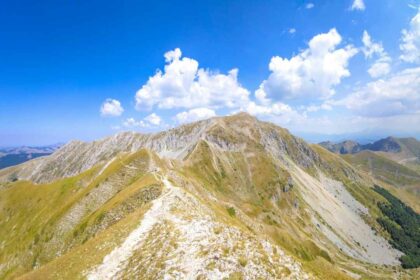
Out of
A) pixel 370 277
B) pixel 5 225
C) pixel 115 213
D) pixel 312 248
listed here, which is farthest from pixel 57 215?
pixel 370 277

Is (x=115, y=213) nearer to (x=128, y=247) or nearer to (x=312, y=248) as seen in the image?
(x=128, y=247)

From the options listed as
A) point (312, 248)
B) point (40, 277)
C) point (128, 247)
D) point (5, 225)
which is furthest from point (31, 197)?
point (312, 248)

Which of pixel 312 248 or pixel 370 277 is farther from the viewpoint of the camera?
pixel 370 277

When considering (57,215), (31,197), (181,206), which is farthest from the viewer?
(31,197)

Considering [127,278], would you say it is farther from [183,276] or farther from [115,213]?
[115,213]

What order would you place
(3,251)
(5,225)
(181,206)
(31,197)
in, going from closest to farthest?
1. (181,206)
2. (3,251)
3. (5,225)
4. (31,197)

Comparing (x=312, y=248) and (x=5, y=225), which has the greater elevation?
(x=5, y=225)

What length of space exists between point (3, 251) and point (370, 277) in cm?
21726

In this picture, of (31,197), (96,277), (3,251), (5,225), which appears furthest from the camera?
(31,197)

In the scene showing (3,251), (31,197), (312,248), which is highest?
(31,197)

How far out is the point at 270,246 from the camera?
80.5ft

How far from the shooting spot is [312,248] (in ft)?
525

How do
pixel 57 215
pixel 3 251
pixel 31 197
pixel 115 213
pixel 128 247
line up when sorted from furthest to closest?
1. pixel 31 197
2. pixel 3 251
3. pixel 57 215
4. pixel 115 213
5. pixel 128 247

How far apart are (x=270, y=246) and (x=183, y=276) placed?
8.26 meters
